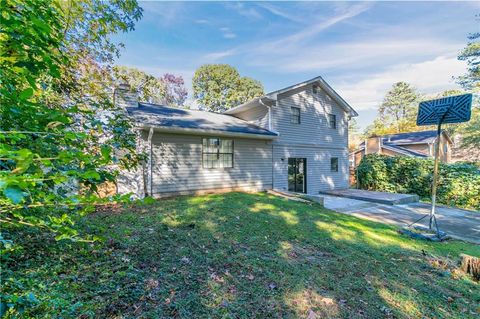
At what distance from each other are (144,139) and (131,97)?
302 cm

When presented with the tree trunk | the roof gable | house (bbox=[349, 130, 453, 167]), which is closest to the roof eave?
the roof gable

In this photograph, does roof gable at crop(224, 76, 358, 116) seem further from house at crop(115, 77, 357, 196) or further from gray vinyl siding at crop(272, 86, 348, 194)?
gray vinyl siding at crop(272, 86, 348, 194)

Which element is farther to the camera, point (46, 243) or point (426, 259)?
point (426, 259)

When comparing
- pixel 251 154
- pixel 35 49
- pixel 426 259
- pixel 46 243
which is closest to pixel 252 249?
pixel 46 243

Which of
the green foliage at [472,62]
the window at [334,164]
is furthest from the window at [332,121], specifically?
the green foliage at [472,62]

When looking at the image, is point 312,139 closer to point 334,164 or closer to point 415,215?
point 334,164

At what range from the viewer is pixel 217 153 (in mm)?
10586

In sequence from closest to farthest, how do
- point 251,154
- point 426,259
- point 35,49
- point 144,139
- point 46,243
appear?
1. point 35,49
2. point 46,243
3. point 426,259
4. point 144,139
5. point 251,154

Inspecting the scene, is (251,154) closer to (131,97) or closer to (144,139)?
(144,139)

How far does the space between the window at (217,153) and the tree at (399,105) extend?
125 ft

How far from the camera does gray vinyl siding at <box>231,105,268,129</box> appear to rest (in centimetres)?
1245

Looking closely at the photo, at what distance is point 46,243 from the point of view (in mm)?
3443

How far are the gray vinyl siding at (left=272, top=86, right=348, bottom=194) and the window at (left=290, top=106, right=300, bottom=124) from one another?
7.1 inches

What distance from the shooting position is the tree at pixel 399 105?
4067 cm
